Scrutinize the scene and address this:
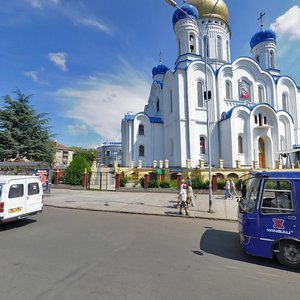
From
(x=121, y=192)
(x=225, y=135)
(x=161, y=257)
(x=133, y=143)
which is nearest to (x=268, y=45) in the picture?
(x=225, y=135)

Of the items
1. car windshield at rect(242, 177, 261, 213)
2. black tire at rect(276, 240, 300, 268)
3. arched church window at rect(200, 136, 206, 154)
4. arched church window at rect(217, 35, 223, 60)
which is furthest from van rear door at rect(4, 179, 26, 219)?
arched church window at rect(217, 35, 223, 60)

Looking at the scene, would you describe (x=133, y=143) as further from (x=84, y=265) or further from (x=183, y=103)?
(x=84, y=265)

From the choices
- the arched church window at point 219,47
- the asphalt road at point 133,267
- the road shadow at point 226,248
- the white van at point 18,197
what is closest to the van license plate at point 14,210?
the white van at point 18,197

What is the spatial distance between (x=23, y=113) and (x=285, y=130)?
3488 centimetres

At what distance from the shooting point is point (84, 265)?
4.83m

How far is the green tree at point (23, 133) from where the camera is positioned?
28578 mm

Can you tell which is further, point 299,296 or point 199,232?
point 199,232

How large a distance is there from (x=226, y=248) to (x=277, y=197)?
204 cm

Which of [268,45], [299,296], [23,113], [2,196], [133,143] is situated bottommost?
[299,296]

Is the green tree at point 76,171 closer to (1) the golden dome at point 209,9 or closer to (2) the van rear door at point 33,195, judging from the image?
(2) the van rear door at point 33,195

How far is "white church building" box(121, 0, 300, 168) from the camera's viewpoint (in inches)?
1075

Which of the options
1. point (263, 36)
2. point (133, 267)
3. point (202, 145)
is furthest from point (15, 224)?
point (263, 36)

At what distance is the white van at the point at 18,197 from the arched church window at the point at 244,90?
28585 mm

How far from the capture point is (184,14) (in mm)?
30422
